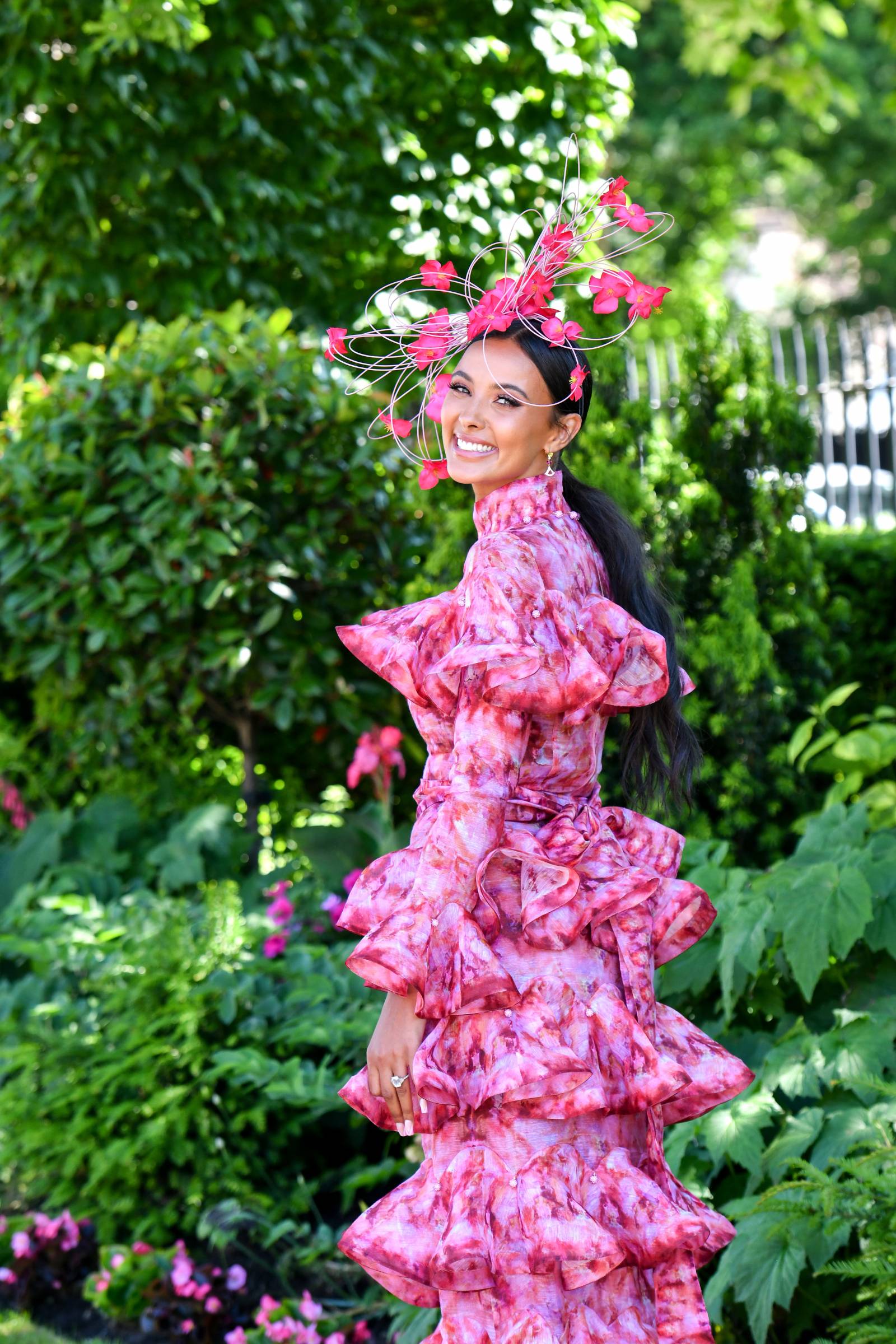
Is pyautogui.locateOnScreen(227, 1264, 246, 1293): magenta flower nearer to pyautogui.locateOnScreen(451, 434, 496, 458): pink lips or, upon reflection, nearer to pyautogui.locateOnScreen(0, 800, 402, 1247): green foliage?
pyautogui.locateOnScreen(0, 800, 402, 1247): green foliage

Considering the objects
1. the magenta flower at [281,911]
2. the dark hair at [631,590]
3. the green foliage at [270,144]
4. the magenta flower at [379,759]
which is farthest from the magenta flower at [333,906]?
the green foliage at [270,144]

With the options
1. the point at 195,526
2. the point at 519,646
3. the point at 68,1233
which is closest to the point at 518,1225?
the point at 519,646

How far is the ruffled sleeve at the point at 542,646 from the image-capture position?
6.39 feet

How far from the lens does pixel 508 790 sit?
1.96 meters

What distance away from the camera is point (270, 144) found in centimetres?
582

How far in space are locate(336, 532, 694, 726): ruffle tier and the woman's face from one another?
125 millimetres

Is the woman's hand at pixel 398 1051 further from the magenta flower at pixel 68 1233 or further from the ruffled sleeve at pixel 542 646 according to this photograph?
the magenta flower at pixel 68 1233

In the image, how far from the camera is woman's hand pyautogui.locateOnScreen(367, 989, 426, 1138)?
6.34 ft

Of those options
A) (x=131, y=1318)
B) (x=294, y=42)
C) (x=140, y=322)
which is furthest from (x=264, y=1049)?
(x=294, y=42)

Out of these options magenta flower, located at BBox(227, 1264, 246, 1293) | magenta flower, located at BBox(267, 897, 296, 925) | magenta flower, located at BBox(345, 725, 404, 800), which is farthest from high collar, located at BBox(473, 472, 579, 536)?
magenta flower, located at BBox(267, 897, 296, 925)

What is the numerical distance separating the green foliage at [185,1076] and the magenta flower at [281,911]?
2.6 inches

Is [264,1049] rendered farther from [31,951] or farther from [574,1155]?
[574,1155]

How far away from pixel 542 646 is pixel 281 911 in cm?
233

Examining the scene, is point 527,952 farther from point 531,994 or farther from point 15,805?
point 15,805
